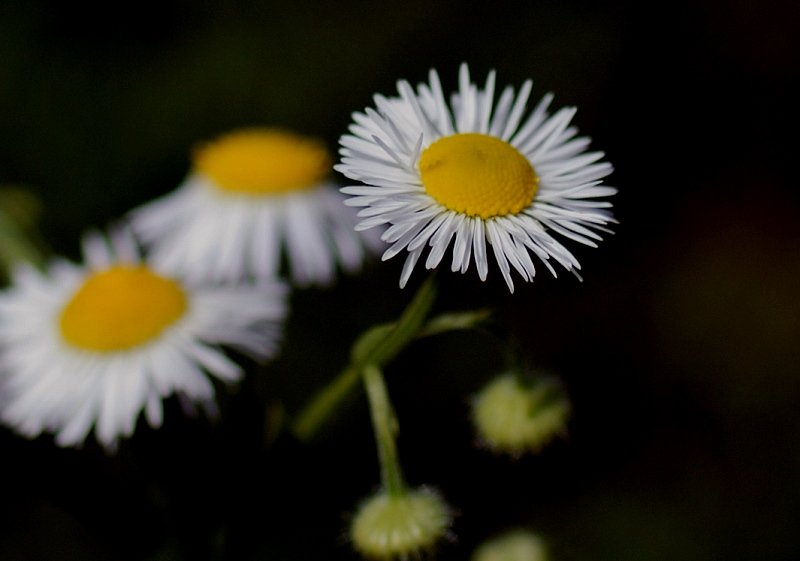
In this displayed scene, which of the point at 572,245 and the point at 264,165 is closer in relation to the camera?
the point at 264,165

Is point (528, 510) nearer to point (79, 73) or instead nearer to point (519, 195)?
point (519, 195)

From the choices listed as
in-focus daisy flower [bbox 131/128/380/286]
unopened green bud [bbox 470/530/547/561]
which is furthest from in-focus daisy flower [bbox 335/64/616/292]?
in-focus daisy flower [bbox 131/128/380/286]

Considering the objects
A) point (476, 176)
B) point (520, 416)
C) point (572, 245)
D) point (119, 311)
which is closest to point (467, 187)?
point (476, 176)

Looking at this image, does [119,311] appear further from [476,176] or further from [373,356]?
[476,176]

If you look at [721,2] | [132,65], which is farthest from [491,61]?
[132,65]

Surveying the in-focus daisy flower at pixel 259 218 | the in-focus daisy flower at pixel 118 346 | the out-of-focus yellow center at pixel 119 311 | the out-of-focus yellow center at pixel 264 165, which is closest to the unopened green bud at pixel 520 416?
the in-focus daisy flower at pixel 118 346

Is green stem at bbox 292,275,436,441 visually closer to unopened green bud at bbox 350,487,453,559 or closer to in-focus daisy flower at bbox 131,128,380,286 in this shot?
unopened green bud at bbox 350,487,453,559
